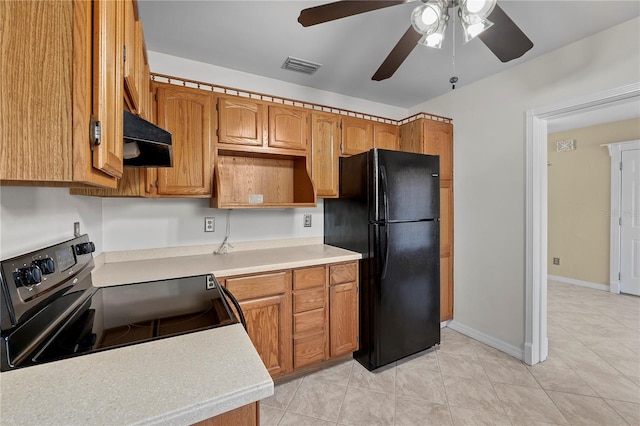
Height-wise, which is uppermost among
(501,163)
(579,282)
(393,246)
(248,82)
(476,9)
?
(248,82)

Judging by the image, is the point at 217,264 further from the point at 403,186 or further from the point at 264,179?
the point at 403,186

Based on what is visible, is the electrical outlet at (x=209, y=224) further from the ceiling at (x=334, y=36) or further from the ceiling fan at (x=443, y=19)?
the ceiling fan at (x=443, y=19)

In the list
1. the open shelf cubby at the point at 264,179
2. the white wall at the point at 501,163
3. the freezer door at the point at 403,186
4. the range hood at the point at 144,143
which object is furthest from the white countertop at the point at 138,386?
the white wall at the point at 501,163

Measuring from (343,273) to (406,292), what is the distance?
55cm

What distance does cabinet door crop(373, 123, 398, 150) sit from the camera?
2.72 m

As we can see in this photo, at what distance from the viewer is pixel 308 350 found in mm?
2025

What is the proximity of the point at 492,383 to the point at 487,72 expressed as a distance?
2.56 meters

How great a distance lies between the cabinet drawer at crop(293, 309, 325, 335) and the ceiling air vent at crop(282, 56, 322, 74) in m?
1.99

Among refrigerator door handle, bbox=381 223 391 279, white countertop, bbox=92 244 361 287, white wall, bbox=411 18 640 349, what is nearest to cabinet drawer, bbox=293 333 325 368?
white countertop, bbox=92 244 361 287

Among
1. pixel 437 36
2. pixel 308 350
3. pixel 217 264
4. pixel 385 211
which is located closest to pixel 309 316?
pixel 308 350

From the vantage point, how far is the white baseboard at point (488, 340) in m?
2.29

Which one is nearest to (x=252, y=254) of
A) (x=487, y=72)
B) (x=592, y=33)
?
(x=487, y=72)

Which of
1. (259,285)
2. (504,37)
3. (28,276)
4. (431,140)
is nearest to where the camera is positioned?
(28,276)

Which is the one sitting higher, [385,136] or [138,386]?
[385,136]
